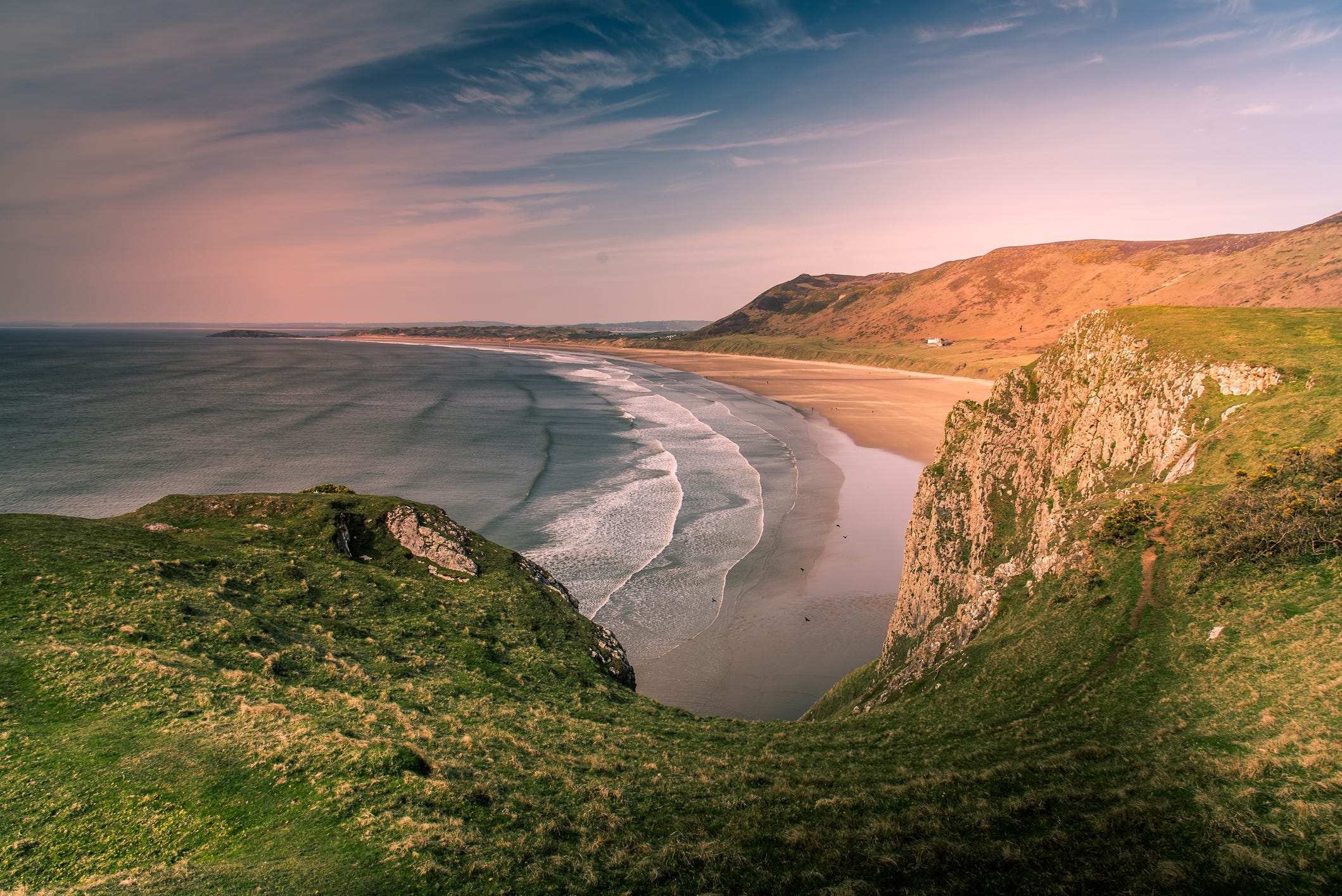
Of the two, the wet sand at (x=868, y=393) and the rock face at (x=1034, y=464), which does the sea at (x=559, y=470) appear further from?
the rock face at (x=1034, y=464)

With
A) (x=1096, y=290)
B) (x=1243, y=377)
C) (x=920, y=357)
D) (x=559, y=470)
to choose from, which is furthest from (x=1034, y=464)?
(x=1096, y=290)

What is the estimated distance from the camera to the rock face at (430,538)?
22125 mm

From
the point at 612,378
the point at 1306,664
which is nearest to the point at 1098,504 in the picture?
the point at 1306,664

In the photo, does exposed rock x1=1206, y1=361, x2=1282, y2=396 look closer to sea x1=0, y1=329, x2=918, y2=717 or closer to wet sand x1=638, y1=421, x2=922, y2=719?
wet sand x1=638, y1=421, x2=922, y2=719

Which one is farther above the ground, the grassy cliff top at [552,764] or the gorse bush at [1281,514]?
the gorse bush at [1281,514]

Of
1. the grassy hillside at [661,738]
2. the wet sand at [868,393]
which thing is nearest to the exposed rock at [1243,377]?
the grassy hillside at [661,738]

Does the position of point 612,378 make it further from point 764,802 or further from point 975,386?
point 764,802

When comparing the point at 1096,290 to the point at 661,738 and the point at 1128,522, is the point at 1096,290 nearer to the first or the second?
the point at 1128,522

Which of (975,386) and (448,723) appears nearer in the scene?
(448,723)

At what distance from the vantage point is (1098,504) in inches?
721

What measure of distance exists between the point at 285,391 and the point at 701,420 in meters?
77.4

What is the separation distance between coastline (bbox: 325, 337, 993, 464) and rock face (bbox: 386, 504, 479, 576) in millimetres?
45163

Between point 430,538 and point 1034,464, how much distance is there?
2326 centimetres

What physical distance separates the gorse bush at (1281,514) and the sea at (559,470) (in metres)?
13.7
